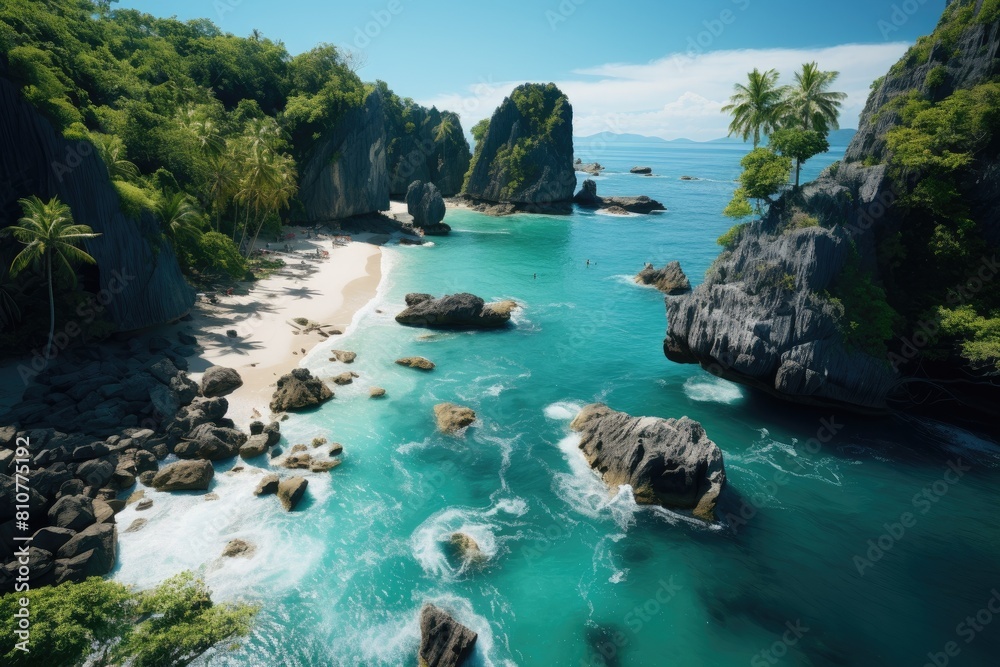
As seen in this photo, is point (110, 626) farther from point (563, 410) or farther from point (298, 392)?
point (563, 410)

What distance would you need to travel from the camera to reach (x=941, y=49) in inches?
1160

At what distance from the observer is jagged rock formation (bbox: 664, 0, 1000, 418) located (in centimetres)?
2772

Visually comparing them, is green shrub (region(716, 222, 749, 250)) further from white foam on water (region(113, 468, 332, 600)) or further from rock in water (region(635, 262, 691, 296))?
white foam on water (region(113, 468, 332, 600))

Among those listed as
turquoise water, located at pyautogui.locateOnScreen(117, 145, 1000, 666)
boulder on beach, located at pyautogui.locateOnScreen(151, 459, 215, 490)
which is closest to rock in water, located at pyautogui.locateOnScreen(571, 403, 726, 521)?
turquoise water, located at pyautogui.locateOnScreen(117, 145, 1000, 666)

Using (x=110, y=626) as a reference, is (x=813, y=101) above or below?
above

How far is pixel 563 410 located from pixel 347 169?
5304 centimetres

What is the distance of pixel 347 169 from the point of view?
226 feet

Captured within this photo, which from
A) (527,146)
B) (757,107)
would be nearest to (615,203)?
(527,146)

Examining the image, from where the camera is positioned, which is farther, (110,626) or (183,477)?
(183,477)

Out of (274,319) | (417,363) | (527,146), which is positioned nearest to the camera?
(417,363)

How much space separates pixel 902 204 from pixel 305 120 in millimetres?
64469

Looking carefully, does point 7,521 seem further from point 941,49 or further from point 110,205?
point 941,49

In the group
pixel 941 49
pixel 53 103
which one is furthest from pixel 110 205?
pixel 941 49

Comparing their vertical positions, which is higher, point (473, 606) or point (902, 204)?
point (902, 204)
